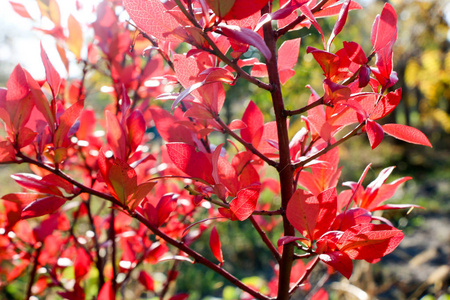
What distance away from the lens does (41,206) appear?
44 cm

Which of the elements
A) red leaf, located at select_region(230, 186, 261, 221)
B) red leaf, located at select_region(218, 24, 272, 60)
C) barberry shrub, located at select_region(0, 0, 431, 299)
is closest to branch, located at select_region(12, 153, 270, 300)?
barberry shrub, located at select_region(0, 0, 431, 299)

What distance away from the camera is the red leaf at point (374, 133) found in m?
0.38

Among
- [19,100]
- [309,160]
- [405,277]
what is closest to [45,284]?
[19,100]

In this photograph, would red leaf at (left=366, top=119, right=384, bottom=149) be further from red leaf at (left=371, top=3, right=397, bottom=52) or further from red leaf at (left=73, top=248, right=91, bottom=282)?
red leaf at (left=73, top=248, right=91, bottom=282)

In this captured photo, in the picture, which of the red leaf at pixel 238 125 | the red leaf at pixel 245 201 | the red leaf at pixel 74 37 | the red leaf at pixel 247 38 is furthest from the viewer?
the red leaf at pixel 74 37

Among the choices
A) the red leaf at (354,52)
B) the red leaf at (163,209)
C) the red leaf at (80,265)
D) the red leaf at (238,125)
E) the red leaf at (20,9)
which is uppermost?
the red leaf at (20,9)

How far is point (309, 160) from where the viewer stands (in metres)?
0.45

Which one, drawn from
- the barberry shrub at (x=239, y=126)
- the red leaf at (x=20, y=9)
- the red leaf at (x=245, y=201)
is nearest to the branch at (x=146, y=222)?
the barberry shrub at (x=239, y=126)

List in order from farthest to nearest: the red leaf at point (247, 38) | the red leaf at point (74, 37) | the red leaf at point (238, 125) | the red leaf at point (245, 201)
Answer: the red leaf at point (74, 37) → the red leaf at point (238, 125) → the red leaf at point (245, 201) → the red leaf at point (247, 38)

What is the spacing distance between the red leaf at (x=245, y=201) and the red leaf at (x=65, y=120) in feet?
0.75

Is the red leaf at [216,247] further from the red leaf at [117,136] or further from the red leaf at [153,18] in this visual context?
the red leaf at [153,18]

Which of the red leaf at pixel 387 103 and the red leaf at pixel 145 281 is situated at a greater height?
the red leaf at pixel 387 103

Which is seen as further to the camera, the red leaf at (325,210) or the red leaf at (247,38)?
the red leaf at (325,210)

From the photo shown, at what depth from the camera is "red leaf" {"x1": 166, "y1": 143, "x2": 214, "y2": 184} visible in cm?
43
